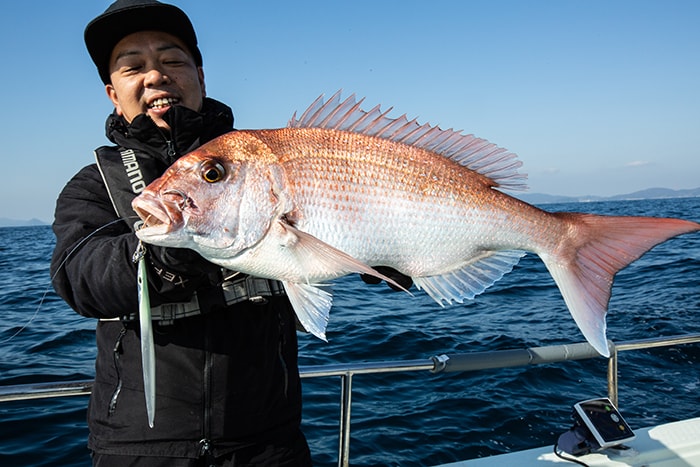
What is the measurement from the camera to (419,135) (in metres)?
2.37

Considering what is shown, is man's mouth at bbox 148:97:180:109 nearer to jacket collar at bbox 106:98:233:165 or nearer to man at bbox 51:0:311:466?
man at bbox 51:0:311:466

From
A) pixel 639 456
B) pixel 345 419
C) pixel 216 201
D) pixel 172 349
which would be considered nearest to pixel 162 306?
pixel 172 349

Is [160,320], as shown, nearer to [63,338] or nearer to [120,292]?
[120,292]

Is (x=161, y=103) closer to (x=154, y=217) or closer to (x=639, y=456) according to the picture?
(x=154, y=217)

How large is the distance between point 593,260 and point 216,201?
172 cm

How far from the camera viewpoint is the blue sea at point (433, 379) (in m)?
5.59

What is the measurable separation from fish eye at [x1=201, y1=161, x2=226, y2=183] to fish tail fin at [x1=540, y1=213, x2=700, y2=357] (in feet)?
5.06

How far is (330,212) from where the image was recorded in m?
2.08

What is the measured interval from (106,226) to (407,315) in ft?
28.3

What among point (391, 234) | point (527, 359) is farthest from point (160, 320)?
point (527, 359)

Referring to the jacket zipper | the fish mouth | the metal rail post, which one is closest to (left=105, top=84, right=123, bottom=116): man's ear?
the fish mouth

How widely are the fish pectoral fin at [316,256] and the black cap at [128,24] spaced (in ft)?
4.71

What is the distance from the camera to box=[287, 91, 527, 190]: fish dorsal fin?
2289 millimetres

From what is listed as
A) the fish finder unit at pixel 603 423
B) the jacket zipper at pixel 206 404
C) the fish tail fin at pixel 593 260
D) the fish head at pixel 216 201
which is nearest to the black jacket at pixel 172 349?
the jacket zipper at pixel 206 404
